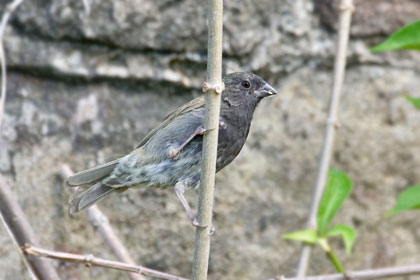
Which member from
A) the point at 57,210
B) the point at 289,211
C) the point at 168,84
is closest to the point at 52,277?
the point at 57,210

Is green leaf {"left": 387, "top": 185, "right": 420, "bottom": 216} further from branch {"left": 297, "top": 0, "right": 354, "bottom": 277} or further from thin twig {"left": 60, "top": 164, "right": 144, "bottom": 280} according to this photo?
thin twig {"left": 60, "top": 164, "right": 144, "bottom": 280}

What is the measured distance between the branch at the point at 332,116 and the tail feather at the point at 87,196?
1.04 m

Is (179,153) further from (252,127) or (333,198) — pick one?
(252,127)

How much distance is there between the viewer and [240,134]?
3.13 metres

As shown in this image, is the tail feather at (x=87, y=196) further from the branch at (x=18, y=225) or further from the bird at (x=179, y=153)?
the branch at (x=18, y=225)

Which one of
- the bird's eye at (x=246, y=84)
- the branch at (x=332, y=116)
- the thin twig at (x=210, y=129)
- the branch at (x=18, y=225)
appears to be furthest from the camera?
the branch at (x=332, y=116)

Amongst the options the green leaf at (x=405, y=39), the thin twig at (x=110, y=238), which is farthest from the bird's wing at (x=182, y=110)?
the green leaf at (x=405, y=39)

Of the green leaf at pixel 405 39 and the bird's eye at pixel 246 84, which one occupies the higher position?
the green leaf at pixel 405 39

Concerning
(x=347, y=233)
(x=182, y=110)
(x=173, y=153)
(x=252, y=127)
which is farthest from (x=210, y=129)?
(x=252, y=127)

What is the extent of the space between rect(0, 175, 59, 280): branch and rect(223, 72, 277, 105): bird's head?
3.54 ft

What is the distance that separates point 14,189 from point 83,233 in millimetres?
442

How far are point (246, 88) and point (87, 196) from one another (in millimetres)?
905

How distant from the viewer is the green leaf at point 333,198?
11.1 feet

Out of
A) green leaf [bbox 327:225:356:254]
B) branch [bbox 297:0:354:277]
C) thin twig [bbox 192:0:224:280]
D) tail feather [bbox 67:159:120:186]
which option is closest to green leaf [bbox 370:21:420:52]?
branch [bbox 297:0:354:277]
